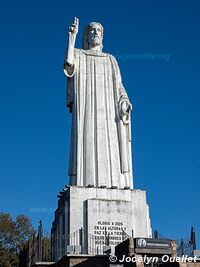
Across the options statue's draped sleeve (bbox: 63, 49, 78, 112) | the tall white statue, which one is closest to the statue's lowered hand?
the tall white statue

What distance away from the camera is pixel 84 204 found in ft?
66.6

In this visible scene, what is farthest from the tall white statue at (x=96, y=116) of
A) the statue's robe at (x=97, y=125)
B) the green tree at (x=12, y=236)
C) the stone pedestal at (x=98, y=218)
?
the green tree at (x=12, y=236)

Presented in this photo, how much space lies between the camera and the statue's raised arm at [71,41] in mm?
23219

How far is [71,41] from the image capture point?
23281mm

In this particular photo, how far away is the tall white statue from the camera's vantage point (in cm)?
2197

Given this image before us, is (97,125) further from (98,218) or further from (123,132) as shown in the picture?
(98,218)

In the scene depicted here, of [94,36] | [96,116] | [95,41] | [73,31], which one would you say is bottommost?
[96,116]

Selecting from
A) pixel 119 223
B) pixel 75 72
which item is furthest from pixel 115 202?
pixel 75 72

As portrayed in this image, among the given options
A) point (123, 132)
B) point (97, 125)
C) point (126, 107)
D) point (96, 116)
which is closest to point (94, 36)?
point (126, 107)

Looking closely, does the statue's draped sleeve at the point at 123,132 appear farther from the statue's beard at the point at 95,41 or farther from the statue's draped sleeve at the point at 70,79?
the statue's draped sleeve at the point at 70,79

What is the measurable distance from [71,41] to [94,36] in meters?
1.79

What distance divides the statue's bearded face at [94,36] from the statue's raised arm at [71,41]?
4.30ft

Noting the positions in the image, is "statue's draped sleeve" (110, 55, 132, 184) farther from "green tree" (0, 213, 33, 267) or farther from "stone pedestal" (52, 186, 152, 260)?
"green tree" (0, 213, 33, 267)

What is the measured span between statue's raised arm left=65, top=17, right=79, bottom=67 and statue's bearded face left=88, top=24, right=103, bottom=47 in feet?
4.30
